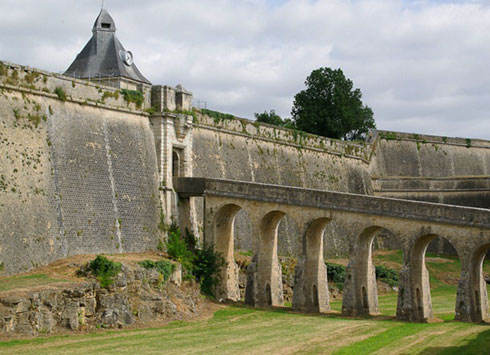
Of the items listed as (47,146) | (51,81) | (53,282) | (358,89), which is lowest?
(53,282)

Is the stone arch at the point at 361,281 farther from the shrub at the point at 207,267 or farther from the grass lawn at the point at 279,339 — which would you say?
the shrub at the point at 207,267

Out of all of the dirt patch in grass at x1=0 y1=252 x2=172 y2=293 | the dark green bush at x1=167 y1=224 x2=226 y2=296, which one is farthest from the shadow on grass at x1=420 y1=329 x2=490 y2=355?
the dark green bush at x1=167 y1=224 x2=226 y2=296

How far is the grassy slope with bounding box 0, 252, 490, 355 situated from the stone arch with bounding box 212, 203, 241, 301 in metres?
4.27

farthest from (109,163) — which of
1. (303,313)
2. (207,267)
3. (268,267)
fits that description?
(303,313)

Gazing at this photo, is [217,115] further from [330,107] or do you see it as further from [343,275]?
[330,107]

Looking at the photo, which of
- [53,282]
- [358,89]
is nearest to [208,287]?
[53,282]

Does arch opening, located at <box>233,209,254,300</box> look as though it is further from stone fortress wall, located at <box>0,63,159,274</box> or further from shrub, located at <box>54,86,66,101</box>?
shrub, located at <box>54,86,66,101</box>

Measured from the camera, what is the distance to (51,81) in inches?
1341

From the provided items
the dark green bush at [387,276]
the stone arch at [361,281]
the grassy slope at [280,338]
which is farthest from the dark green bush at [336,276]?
the grassy slope at [280,338]

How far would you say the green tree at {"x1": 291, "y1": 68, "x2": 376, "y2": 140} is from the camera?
7431cm

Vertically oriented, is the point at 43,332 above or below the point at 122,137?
below

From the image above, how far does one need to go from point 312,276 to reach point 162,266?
7.14 meters

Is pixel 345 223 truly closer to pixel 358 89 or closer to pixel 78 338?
pixel 78 338

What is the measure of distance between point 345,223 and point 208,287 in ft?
25.8
